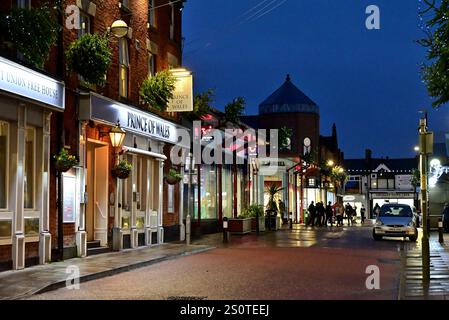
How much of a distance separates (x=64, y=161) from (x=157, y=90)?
23.8ft

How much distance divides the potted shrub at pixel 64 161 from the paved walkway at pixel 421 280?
8808 millimetres

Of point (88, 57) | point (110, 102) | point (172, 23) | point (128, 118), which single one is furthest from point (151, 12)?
point (88, 57)

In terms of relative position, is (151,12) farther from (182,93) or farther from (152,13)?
(182,93)

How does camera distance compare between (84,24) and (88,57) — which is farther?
(84,24)

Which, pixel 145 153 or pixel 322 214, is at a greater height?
pixel 145 153

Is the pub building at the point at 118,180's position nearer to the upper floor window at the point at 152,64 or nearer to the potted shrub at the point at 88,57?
the potted shrub at the point at 88,57

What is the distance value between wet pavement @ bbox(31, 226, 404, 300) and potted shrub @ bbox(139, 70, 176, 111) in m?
5.67

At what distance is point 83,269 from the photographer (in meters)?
15.8

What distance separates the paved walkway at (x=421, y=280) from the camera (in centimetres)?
1208

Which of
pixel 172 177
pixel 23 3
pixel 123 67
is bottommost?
pixel 172 177

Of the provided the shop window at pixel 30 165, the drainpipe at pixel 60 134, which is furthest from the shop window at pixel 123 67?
the shop window at pixel 30 165

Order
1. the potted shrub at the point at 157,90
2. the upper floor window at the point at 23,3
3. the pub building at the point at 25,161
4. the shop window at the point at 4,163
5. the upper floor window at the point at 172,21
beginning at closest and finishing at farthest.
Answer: the pub building at the point at 25,161, the shop window at the point at 4,163, the upper floor window at the point at 23,3, the potted shrub at the point at 157,90, the upper floor window at the point at 172,21
